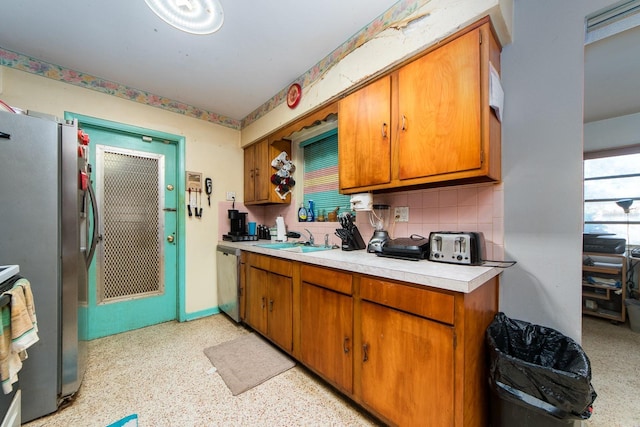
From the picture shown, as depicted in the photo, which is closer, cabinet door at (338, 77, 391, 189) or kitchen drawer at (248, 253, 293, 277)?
cabinet door at (338, 77, 391, 189)

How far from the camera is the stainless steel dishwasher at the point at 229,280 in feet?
8.51

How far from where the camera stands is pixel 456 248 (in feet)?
4.37

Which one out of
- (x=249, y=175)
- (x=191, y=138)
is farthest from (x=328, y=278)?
(x=191, y=138)

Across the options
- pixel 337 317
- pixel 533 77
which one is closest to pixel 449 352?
pixel 337 317

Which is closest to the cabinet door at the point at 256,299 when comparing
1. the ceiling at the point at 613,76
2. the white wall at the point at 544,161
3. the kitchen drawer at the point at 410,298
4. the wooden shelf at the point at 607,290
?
the kitchen drawer at the point at 410,298

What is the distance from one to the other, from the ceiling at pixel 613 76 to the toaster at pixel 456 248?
172 centimetres

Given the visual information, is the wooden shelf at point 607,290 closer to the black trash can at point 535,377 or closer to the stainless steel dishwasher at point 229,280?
the black trash can at point 535,377

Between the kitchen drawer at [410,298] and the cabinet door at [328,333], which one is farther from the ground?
the kitchen drawer at [410,298]

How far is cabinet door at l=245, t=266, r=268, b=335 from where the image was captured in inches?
87.0

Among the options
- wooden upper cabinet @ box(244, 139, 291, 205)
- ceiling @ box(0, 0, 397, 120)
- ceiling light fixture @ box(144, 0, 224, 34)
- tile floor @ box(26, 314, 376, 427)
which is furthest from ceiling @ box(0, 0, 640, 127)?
tile floor @ box(26, 314, 376, 427)

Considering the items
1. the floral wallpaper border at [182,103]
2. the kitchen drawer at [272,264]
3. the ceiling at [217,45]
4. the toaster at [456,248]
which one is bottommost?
the kitchen drawer at [272,264]

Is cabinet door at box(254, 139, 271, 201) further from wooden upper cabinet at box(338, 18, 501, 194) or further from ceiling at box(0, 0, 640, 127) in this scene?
wooden upper cabinet at box(338, 18, 501, 194)

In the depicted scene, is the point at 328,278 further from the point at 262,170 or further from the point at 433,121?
the point at 262,170

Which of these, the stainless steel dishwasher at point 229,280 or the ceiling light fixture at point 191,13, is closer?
the ceiling light fixture at point 191,13
